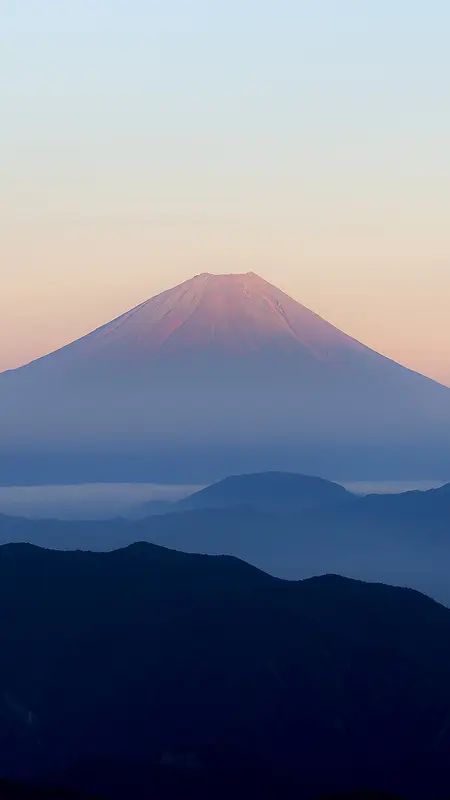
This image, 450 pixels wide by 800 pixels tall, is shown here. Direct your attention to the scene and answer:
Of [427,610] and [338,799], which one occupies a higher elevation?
[427,610]

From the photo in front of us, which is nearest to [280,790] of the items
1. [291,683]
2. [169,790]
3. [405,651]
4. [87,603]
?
[169,790]

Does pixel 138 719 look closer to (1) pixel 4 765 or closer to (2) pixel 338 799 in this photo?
(1) pixel 4 765

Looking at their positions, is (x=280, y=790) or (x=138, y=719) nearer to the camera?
(x=280, y=790)

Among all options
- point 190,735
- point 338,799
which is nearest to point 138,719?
point 190,735

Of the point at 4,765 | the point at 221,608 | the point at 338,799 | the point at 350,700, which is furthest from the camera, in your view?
the point at 221,608

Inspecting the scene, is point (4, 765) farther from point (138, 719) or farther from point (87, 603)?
point (87, 603)

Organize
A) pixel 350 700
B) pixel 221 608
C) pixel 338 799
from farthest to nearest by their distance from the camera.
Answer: pixel 221 608
pixel 350 700
pixel 338 799
